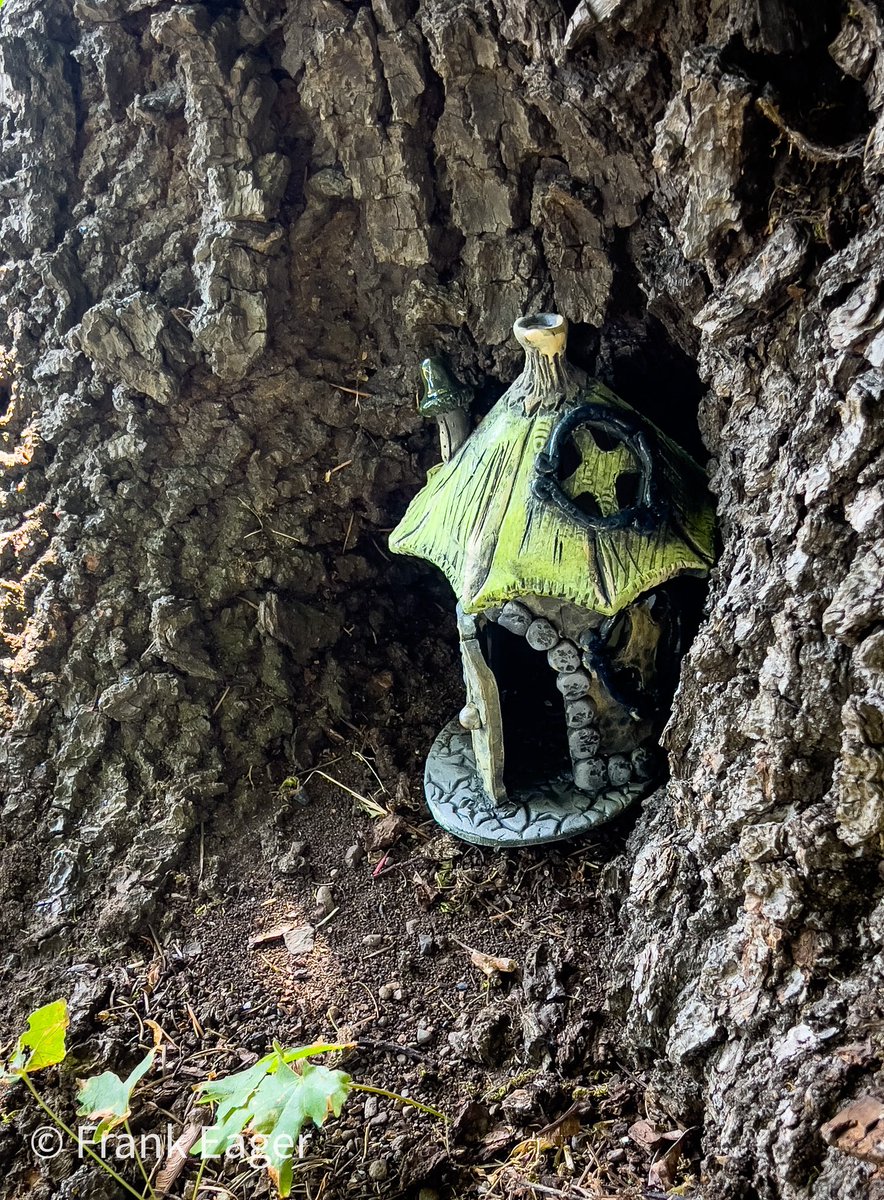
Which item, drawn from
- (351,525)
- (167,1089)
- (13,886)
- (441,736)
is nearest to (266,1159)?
(167,1089)

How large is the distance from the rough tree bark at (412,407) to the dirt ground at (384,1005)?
0.28 feet

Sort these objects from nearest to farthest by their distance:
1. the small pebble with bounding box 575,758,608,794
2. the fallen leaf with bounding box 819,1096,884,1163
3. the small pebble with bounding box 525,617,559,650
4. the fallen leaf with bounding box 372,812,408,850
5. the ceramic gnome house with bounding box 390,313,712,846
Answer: the fallen leaf with bounding box 819,1096,884,1163 < the ceramic gnome house with bounding box 390,313,712,846 < the small pebble with bounding box 525,617,559,650 < the small pebble with bounding box 575,758,608,794 < the fallen leaf with bounding box 372,812,408,850

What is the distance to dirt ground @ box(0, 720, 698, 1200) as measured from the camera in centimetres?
133

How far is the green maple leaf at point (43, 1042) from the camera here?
139cm

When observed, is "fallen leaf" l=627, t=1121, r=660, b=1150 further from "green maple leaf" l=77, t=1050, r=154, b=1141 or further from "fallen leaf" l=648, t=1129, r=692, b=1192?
"green maple leaf" l=77, t=1050, r=154, b=1141

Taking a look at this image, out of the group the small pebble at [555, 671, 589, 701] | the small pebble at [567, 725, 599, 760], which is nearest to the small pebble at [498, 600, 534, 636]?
the small pebble at [555, 671, 589, 701]

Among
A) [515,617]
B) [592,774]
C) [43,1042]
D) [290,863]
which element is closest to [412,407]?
[515,617]

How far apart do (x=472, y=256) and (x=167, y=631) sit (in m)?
1.01

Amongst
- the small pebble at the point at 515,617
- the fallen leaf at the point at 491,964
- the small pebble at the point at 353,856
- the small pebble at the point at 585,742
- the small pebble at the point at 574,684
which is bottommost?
the fallen leaf at the point at 491,964

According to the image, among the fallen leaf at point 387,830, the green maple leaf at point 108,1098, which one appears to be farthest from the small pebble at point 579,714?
the green maple leaf at point 108,1098

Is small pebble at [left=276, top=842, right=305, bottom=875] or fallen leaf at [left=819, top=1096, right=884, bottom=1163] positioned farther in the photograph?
small pebble at [left=276, top=842, right=305, bottom=875]

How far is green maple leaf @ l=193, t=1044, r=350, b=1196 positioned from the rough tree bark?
1.61ft

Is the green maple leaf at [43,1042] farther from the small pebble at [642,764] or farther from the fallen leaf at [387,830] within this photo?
the small pebble at [642,764]

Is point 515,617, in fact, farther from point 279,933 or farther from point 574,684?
point 279,933
